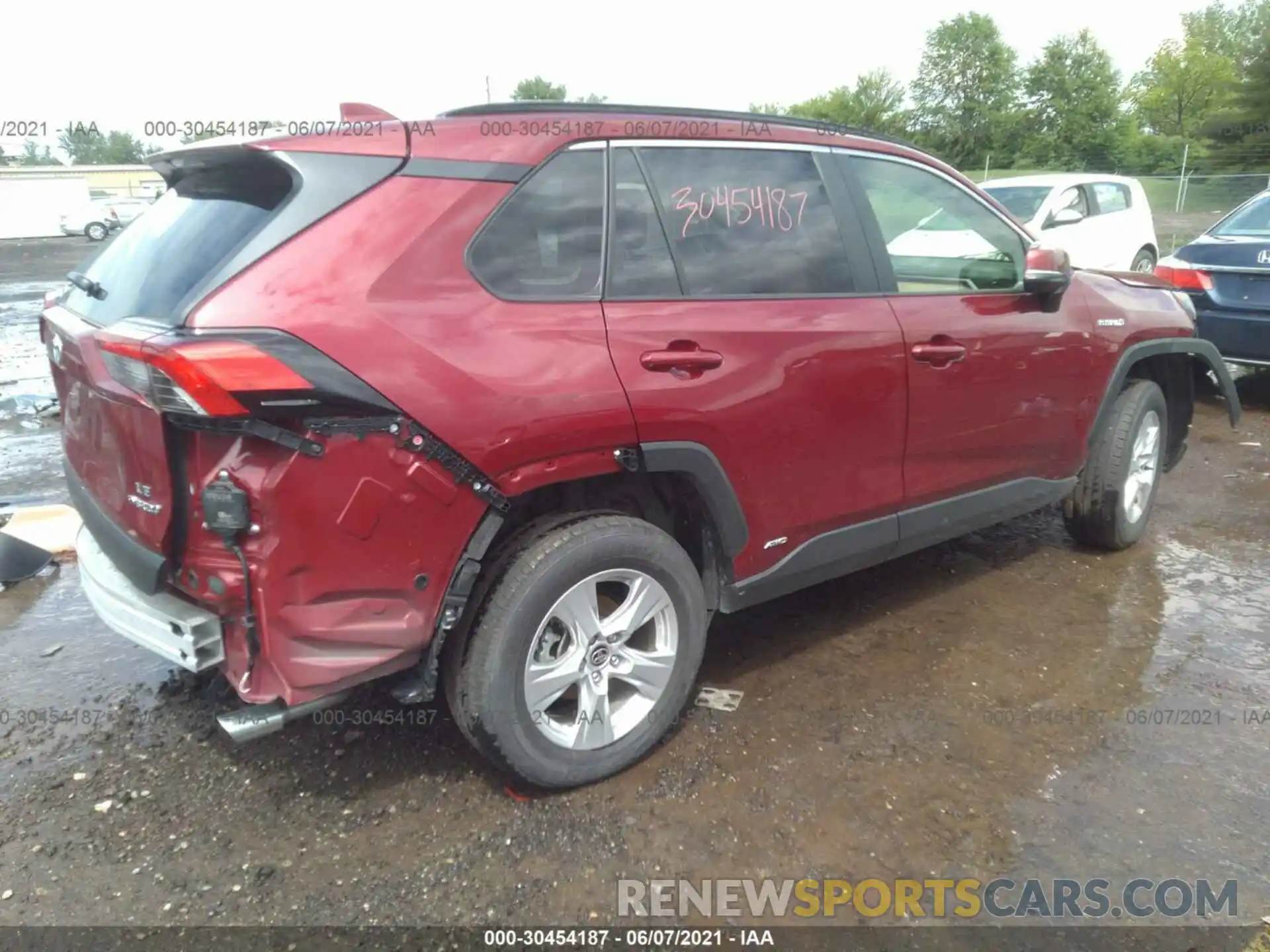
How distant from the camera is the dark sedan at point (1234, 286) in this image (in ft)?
22.9

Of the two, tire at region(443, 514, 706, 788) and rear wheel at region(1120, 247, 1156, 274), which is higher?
rear wheel at region(1120, 247, 1156, 274)

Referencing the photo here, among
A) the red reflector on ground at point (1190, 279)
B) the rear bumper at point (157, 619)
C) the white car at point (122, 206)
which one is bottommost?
the rear bumper at point (157, 619)

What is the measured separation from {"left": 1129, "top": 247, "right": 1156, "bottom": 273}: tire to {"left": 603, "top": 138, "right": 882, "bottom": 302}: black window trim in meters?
10.5

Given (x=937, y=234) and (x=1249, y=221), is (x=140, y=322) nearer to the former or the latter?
(x=937, y=234)

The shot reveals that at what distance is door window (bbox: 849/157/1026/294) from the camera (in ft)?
11.1

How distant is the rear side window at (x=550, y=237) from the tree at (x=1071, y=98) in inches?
2075

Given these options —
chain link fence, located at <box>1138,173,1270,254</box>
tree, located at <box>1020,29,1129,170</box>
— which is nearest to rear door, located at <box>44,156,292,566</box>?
chain link fence, located at <box>1138,173,1270,254</box>

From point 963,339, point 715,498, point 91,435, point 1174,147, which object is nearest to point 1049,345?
point 963,339

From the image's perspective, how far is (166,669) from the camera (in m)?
3.54

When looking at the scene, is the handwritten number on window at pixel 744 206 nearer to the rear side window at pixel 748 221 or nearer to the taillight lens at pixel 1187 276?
the rear side window at pixel 748 221

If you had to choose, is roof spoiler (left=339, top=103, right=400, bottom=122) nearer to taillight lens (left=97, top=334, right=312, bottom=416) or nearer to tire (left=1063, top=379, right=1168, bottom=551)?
taillight lens (left=97, top=334, right=312, bottom=416)

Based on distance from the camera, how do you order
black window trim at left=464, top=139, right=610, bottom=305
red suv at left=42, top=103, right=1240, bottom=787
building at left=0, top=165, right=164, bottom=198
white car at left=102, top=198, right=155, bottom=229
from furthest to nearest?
building at left=0, top=165, right=164, bottom=198, white car at left=102, top=198, right=155, bottom=229, black window trim at left=464, top=139, right=610, bottom=305, red suv at left=42, top=103, right=1240, bottom=787

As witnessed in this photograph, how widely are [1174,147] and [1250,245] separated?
3943 cm

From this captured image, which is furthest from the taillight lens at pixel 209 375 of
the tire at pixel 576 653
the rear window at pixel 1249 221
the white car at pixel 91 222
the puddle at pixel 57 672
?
the white car at pixel 91 222
